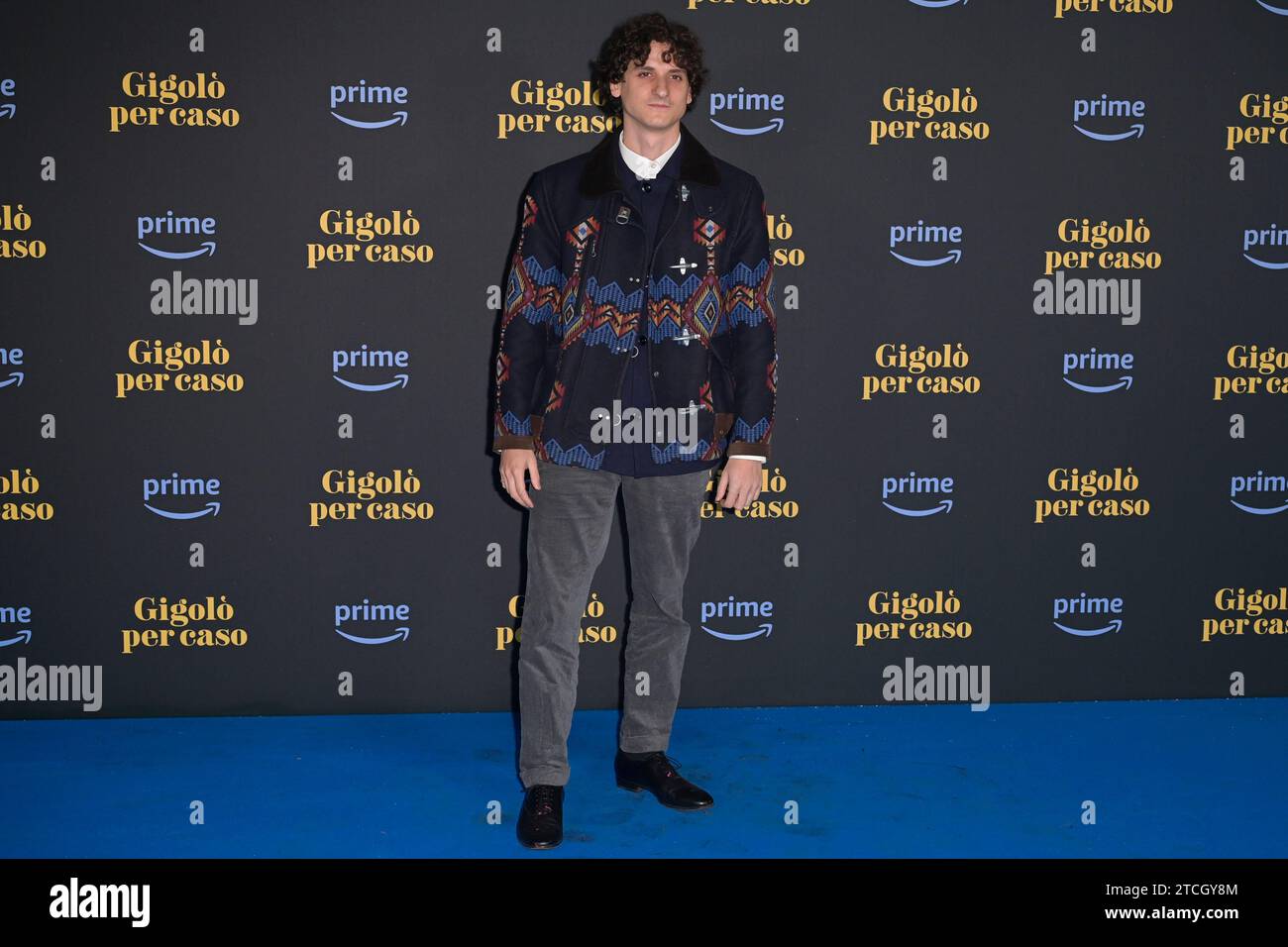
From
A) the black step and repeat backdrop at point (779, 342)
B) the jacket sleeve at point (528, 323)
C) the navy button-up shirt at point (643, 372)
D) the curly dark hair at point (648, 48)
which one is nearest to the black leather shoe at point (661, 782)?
the black step and repeat backdrop at point (779, 342)

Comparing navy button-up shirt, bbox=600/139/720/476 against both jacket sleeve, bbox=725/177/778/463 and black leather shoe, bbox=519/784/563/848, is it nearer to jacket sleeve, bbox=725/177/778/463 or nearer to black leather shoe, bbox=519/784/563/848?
jacket sleeve, bbox=725/177/778/463

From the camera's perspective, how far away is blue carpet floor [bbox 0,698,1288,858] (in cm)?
262

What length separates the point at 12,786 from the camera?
2934mm

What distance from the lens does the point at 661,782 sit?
2865 millimetres

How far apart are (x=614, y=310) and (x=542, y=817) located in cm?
121

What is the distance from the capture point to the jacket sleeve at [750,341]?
2770 mm

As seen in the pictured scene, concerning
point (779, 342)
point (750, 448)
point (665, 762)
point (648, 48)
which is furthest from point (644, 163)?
point (665, 762)

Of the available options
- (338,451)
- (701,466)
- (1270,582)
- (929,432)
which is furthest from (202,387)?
(1270,582)

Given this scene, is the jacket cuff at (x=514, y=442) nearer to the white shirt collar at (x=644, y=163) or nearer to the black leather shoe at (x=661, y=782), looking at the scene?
the white shirt collar at (x=644, y=163)

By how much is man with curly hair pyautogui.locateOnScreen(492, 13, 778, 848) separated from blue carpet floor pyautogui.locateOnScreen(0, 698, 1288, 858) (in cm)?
22


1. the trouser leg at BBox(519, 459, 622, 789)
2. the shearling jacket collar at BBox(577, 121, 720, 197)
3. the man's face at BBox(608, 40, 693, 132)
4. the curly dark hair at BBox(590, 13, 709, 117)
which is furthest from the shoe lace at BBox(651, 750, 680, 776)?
the curly dark hair at BBox(590, 13, 709, 117)

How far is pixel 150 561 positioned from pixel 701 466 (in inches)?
72.7

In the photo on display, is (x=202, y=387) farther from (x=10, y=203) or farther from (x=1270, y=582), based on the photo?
(x=1270, y=582)

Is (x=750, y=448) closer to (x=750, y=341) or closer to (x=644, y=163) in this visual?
(x=750, y=341)
